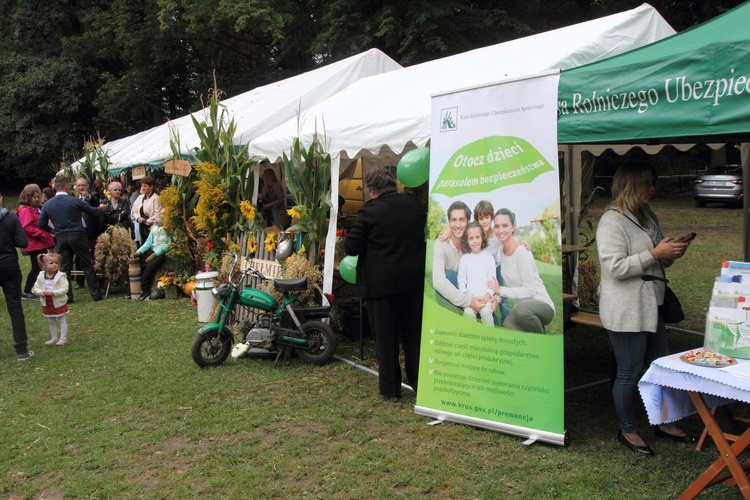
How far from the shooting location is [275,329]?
6.23m

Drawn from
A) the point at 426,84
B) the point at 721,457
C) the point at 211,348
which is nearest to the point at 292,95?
the point at 426,84

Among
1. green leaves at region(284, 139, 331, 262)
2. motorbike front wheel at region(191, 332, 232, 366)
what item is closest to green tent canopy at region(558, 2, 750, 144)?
green leaves at region(284, 139, 331, 262)

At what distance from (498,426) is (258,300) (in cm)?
288

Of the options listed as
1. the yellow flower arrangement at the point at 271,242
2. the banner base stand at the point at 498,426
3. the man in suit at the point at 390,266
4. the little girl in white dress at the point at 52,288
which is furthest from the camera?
the yellow flower arrangement at the point at 271,242

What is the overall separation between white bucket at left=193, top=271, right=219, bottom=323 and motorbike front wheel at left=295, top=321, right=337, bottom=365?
95.7 inches

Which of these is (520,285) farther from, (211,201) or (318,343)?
(211,201)

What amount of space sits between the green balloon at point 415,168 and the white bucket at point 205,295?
3852 mm

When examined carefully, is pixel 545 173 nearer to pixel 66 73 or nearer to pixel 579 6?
pixel 579 6

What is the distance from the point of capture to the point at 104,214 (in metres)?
11.4

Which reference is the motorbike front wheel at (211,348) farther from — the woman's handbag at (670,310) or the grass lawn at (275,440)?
the woman's handbag at (670,310)

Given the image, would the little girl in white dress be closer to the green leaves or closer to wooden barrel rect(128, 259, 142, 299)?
the green leaves

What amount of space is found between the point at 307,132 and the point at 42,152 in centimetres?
2865

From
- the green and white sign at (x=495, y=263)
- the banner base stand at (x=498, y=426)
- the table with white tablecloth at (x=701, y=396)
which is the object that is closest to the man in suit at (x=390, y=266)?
the green and white sign at (x=495, y=263)

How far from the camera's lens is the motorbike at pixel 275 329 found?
6234 mm
